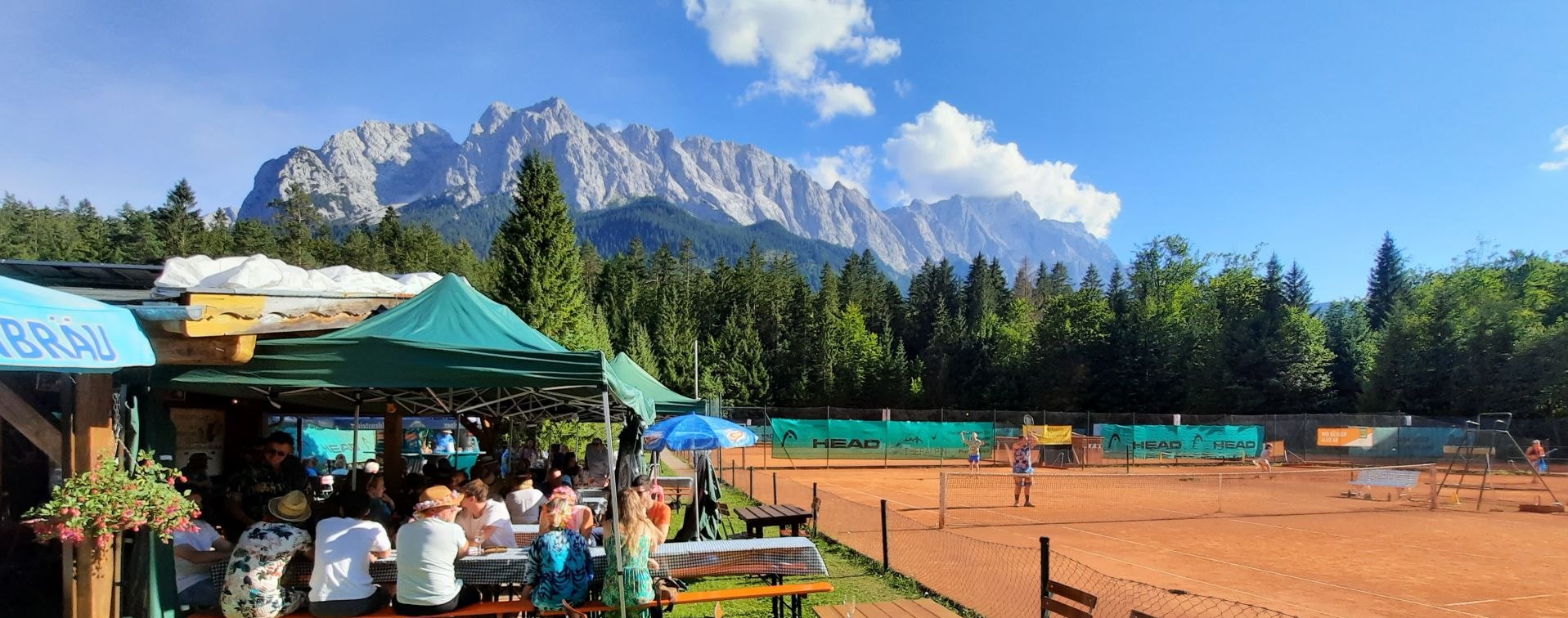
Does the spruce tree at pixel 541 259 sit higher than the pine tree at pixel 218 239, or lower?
lower

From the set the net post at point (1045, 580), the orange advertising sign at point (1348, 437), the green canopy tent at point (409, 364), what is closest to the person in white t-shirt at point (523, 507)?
the green canopy tent at point (409, 364)

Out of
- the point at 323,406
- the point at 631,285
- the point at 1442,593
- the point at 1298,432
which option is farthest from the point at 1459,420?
the point at 631,285

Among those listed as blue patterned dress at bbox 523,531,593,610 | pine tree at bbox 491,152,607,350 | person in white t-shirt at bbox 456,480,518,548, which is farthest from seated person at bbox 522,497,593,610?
pine tree at bbox 491,152,607,350

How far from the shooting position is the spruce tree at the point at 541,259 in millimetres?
29469

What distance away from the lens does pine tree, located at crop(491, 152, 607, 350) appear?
29469 mm

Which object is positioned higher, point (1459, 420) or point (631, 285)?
point (631, 285)

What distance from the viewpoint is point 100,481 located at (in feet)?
15.4

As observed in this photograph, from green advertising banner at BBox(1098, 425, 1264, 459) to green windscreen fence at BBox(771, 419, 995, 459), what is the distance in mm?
5193

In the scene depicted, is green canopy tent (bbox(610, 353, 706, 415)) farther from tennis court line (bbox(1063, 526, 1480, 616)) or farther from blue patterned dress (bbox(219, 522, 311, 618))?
blue patterned dress (bbox(219, 522, 311, 618))

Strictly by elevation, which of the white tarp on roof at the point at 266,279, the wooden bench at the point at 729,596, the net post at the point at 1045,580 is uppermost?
the white tarp on roof at the point at 266,279

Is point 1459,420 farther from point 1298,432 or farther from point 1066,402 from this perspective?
point 1066,402

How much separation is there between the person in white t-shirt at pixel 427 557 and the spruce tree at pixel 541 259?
2389 centimetres

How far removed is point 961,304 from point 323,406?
241ft

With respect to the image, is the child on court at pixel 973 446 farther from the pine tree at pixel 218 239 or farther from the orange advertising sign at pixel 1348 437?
the pine tree at pixel 218 239
